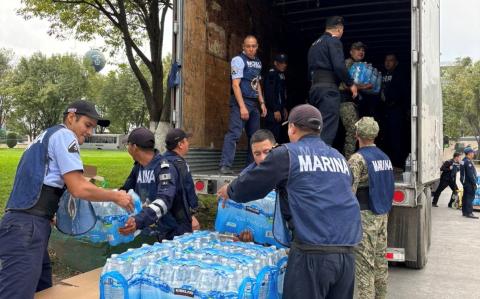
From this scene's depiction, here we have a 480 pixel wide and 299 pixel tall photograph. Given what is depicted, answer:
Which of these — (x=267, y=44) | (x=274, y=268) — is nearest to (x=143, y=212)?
(x=274, y=268)

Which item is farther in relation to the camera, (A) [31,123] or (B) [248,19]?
(A) [31,123]

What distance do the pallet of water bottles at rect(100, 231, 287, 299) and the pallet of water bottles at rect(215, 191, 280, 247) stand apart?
751 millimetres

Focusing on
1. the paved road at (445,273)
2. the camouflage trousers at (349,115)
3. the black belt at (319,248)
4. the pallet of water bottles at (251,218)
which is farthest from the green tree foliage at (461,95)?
the black belt at (319,248)

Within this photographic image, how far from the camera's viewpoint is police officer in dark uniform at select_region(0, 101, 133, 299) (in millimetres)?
2686

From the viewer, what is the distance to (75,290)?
330 cm

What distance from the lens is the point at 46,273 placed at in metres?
3.33

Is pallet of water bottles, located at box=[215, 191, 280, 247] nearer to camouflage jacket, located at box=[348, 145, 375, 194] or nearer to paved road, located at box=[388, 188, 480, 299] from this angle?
camouflage jacket, located at box=[348, 145, 375, 194]

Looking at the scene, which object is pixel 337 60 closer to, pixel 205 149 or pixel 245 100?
pixel 245 100

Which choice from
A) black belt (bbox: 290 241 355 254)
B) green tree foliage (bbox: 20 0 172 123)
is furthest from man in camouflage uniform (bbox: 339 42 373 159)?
green tree foliage (bbox: 20 0 172 123)

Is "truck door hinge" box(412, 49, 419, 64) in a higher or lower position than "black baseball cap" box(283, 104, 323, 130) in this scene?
higher

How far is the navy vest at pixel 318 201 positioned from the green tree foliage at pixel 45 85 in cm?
4271

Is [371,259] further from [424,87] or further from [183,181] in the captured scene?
[424,87]

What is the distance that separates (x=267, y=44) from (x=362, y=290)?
202 inches

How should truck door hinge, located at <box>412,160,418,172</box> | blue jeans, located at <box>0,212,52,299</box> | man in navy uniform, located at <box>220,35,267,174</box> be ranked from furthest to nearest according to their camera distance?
man in navy uniform, located at <box>220,35,267,174</box> < truck door hinge, located at <box>412,160,418,172</box> < blue jeans, located at <box>0,212,52,299</box>
